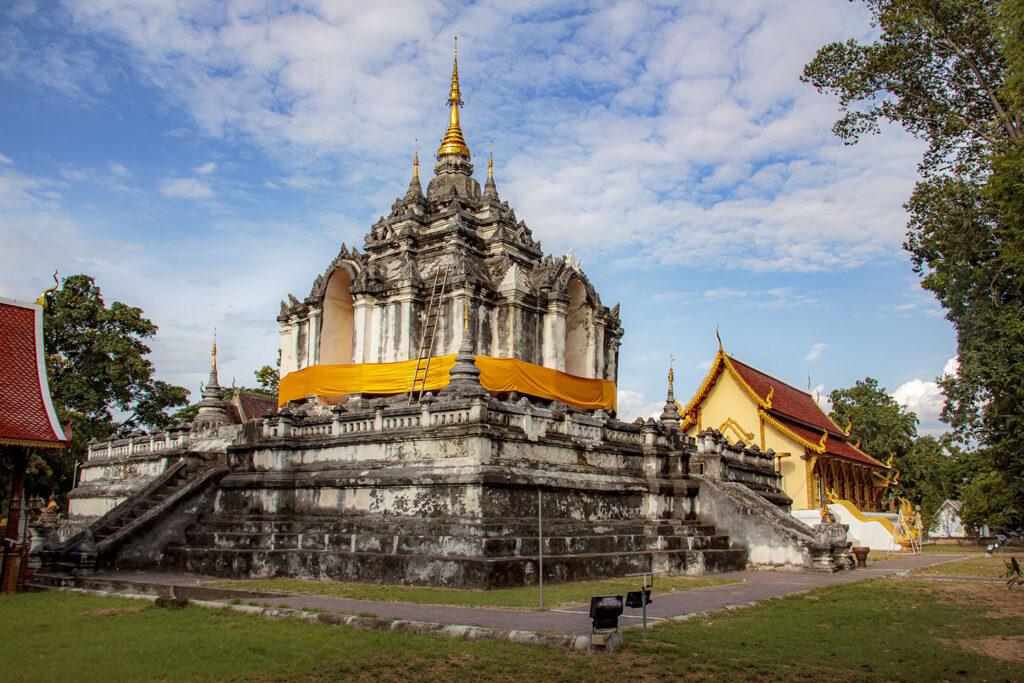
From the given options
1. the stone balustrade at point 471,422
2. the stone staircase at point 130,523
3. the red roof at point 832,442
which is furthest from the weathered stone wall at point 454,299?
the red roof at point 832,442

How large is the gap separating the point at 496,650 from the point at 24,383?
11.6m

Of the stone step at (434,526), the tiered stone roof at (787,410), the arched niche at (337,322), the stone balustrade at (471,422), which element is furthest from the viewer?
the tiered stone roof at (787,410)

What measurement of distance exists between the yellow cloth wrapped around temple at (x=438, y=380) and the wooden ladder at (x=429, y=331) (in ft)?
0.66

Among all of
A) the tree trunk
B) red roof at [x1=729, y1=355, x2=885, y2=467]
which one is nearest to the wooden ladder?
the tree trunk

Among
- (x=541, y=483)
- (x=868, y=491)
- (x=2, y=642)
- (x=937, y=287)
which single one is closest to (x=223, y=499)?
(x=541, y=483)

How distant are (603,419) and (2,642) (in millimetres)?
12715

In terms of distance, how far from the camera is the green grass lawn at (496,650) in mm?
7715

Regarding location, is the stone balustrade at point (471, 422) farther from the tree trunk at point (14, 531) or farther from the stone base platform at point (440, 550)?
the tree trunk at point (14, 531)

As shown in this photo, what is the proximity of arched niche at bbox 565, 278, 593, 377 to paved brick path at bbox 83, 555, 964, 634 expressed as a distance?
37.8 ft

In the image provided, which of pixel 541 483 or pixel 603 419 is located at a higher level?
pixel 603 419

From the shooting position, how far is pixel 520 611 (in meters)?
10.9

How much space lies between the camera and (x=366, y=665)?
25.8ft

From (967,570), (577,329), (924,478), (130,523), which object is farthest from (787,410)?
(130,523)

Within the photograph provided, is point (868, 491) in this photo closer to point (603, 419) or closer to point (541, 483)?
point (603, 419)
